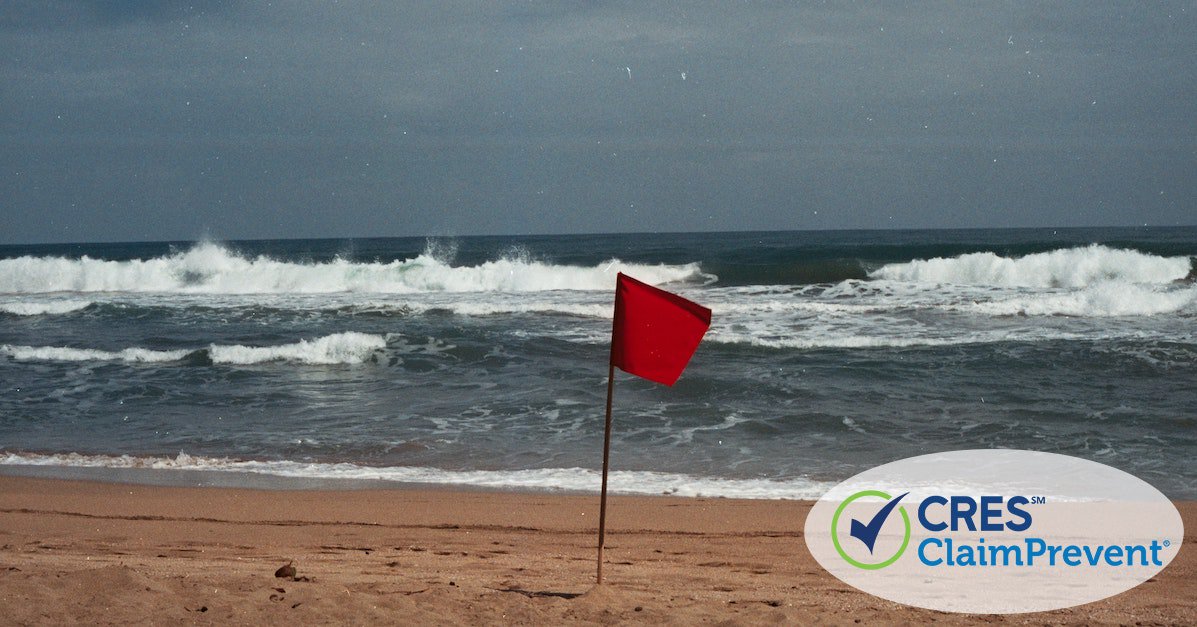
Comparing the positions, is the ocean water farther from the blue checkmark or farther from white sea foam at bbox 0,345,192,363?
the blue checkmark

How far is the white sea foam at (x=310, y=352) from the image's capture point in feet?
52.2

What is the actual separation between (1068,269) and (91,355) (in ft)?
87.8

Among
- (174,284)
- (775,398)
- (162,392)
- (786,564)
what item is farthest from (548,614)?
(174,284)

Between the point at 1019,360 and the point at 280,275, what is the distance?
85.5 ft

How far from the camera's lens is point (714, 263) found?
38594mm

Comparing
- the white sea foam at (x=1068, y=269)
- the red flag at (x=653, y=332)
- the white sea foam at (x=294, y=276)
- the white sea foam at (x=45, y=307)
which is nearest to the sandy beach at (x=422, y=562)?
the red flag at (x=653, y=332)

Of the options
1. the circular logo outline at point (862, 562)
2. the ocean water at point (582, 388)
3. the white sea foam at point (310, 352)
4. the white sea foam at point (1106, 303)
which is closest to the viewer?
the circular logo outline at point (862, 562)

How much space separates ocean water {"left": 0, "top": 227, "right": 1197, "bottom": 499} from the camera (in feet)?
29.0

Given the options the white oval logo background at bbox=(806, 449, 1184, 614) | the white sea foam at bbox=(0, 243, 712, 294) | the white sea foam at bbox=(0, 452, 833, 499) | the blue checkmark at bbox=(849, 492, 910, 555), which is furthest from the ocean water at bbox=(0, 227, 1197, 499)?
the white sea foam at bbox=(0, 243, 712, 294)

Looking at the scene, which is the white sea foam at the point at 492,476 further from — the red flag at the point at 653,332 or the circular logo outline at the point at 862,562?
the red flag at the point at 653,332

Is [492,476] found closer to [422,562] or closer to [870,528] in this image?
[422,562]

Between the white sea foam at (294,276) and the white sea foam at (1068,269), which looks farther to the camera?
the white sea foam at (294,276)

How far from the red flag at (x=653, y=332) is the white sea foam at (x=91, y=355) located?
13473 millimetres

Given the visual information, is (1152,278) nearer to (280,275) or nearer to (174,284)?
(280,275)
